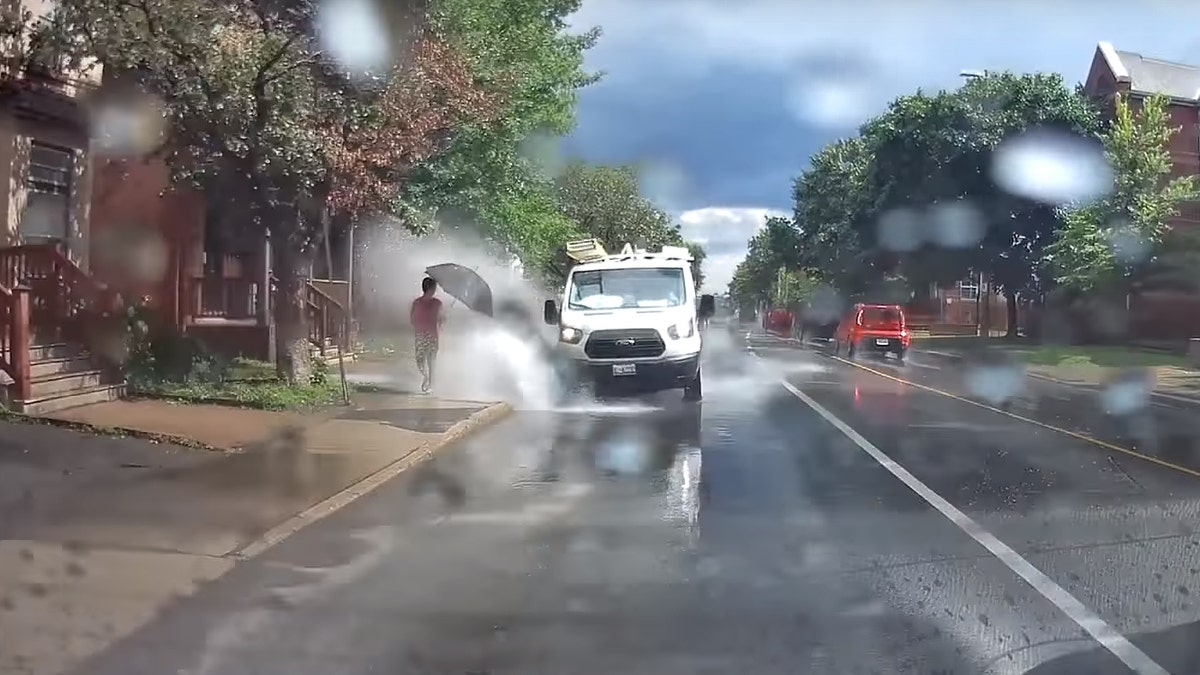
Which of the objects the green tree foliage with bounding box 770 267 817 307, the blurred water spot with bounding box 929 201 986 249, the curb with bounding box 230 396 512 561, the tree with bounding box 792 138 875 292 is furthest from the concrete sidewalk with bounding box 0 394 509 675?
the green tree foliage with bounding box 770 267 817 307

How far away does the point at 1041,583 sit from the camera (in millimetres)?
7926

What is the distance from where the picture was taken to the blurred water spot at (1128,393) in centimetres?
2206

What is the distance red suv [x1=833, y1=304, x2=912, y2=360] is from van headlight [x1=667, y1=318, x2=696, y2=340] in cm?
2075

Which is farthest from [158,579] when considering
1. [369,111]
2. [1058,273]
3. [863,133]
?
[863,133]

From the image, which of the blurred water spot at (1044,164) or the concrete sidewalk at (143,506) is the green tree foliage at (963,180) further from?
the concrete sidewalk at (143,506)

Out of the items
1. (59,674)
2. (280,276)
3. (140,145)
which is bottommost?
(59,674)

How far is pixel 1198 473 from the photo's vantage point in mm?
12875

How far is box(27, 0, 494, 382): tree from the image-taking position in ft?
50.5

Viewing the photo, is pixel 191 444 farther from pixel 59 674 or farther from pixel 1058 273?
pixel 1058 273

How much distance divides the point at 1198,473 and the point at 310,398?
35.8 ft

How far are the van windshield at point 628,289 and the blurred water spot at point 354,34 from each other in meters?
5.83

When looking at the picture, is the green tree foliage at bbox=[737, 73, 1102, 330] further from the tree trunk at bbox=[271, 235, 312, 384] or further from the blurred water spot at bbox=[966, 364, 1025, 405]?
the tree trunk at bbox=[271, 235, 312, 384]

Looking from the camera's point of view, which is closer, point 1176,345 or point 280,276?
point 280,276

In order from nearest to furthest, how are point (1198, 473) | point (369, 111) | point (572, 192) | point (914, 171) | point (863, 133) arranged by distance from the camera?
point (1198, 473) → point (369, 111) → point (914, 171) → point (863, 133) → point (572, 192)
